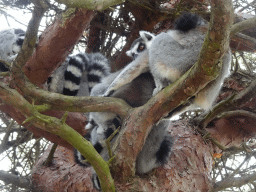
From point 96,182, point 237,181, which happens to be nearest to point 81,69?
point 96,182

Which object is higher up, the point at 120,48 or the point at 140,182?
the point at 120,48

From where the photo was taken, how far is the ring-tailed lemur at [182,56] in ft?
7.57

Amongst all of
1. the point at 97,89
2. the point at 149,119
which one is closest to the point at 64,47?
the point at 97,89

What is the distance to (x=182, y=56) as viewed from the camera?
233cm

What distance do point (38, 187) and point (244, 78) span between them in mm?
3219

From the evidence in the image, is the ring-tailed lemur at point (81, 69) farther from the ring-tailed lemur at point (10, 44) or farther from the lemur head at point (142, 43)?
the ring-tailed lemur at point (10, 44)

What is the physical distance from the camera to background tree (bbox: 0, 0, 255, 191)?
188 centimetres

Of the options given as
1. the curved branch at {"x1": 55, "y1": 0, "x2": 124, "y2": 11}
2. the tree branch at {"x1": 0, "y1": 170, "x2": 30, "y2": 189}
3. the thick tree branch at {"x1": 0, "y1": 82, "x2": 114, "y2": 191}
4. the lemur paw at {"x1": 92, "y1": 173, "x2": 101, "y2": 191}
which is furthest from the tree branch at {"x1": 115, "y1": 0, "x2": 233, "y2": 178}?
the tree branch at {"x1": 0, "y1": 170, "x2": 30, "y2": 189}

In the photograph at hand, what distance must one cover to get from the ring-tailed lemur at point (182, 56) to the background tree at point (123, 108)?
283 mm

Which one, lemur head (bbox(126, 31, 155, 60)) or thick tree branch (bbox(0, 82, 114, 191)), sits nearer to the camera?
thick tree branch (bbox(0, 82, 114, 191))

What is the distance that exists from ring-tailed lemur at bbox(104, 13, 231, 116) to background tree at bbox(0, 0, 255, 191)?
Result: 0.93 feet

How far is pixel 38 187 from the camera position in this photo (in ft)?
9.89

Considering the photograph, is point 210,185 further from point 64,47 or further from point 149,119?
point 64,47

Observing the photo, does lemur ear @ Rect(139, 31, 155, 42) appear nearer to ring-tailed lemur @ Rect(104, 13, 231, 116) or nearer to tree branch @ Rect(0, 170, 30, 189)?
ring-tailed lemur @ Rect(104, 13, 231, 116)
